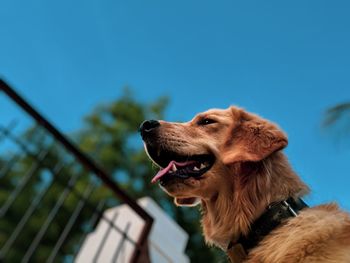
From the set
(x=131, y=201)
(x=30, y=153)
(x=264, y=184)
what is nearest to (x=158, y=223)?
(x=131, y=201)

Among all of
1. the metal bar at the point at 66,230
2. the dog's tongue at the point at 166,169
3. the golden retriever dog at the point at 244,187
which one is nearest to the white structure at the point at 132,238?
the metal bar at the point at 66,230

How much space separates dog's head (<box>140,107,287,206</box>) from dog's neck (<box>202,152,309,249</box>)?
58 mm

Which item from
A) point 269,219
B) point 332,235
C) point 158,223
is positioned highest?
point 158,223

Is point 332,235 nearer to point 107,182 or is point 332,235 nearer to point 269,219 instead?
point 269,219

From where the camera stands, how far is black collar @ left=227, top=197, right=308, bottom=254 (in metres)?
1.78

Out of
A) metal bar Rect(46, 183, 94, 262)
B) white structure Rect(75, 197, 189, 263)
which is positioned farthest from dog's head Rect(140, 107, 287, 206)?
white structure Rect(75, 197, 189, 263)

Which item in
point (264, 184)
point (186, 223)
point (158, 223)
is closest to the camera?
Answer: point (264, 184)

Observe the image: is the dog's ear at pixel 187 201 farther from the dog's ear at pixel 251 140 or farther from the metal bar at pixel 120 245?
the metal bar at pixel 120 245

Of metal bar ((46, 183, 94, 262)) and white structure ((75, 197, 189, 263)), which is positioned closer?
metal bar ((46, 183, 94, 262))

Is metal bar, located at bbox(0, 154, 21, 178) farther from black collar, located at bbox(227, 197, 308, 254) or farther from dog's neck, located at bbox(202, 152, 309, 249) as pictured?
black collar, located at bbox(227, 197, 308, 254)

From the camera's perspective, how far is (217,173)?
86.6 inches

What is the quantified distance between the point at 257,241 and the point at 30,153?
2301mm

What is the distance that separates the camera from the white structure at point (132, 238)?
425 centimetres

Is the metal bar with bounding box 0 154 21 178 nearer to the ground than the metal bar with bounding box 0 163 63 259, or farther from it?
farther from it
